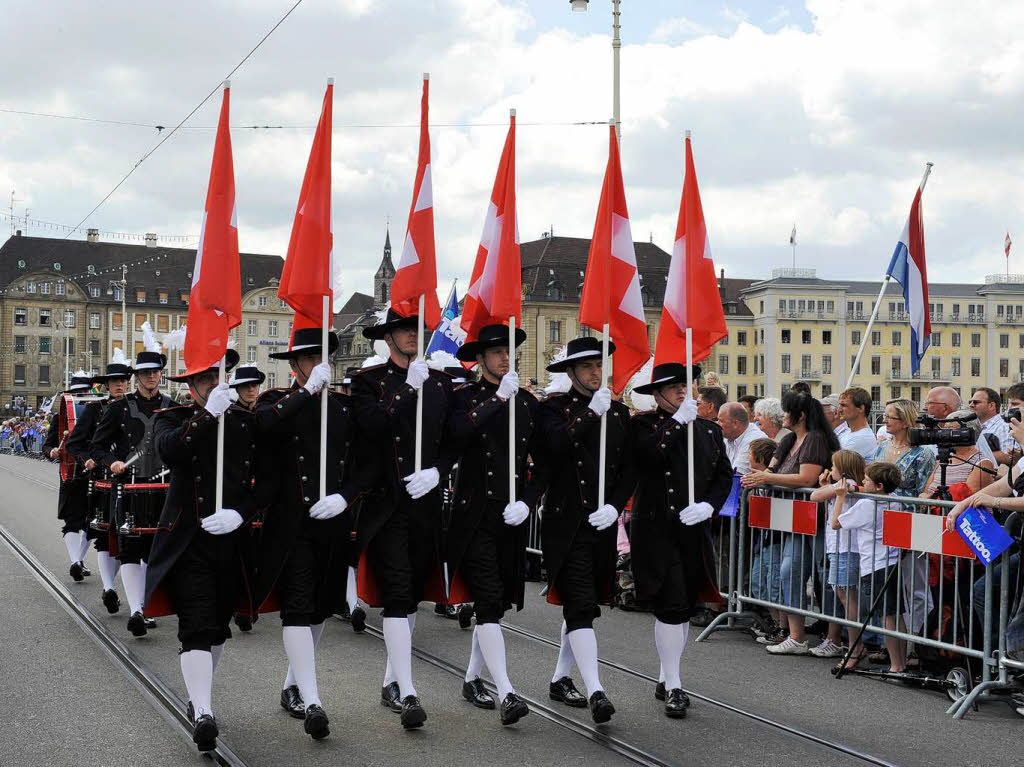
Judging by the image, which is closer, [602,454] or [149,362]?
[602,454]

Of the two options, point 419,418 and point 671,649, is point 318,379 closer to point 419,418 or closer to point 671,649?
point 419,418

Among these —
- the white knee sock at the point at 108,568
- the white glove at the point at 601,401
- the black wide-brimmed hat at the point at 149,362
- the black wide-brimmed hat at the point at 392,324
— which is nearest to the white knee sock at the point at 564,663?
the white glove at the point at 601,401

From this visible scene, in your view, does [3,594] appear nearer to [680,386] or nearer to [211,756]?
[211,756]

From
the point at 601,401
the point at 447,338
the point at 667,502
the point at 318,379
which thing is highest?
the point at 447,338

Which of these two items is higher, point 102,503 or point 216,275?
point 216,275

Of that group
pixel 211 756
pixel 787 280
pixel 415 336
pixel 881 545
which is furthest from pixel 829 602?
pixel 787 280

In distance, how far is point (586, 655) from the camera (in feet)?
22.7

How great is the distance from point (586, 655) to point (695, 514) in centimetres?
105

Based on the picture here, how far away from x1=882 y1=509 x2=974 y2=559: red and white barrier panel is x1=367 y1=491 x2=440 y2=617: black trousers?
129 inches

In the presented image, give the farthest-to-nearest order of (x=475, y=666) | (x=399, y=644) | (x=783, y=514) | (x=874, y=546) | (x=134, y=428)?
(x=134, y=428)
(x=783, y=514)
(x=874, y=546)
(x=475, y=666)
(x=399, y=644)

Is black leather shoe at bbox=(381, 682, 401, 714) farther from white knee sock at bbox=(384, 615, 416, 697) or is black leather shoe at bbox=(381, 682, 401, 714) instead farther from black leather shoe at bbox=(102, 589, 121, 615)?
black leather shoe at bbox=(102, 589, 121, 615)

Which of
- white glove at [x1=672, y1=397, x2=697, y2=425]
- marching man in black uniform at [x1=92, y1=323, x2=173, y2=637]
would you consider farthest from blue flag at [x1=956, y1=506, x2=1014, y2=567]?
marching man in black uniform at [x1=92, y1=323, x2=173, y2=637]

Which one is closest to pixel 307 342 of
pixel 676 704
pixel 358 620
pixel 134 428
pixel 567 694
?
pixel 567 694

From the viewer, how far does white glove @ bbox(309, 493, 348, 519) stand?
6488 millimetres
